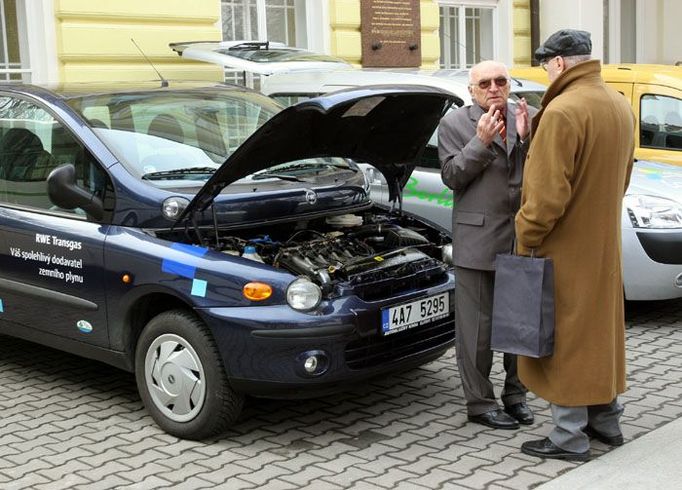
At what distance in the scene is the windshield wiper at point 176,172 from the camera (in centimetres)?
519

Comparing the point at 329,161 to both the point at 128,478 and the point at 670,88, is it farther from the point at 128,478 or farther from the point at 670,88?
the point at 670,88

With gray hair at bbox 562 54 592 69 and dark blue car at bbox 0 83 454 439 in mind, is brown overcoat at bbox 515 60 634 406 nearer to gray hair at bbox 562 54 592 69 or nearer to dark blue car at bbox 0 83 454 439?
gray hair at bbox 562 54 592 69

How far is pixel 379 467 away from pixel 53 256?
6.61 ft

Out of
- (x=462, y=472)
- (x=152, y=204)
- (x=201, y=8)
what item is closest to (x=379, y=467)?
(x=462, y=472)

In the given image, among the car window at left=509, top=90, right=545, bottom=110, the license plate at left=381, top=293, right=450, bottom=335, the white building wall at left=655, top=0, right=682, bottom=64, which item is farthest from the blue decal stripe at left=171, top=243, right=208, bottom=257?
the white building wall at left=655, top=0, right=682, bottom=64

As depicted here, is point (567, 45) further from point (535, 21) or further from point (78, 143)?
point (535, 21)

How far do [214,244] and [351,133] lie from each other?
918 mm

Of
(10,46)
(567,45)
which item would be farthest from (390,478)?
(10,46)

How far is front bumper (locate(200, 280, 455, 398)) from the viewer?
178 inches

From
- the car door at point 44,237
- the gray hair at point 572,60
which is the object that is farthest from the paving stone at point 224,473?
the gray hair at point 572,60

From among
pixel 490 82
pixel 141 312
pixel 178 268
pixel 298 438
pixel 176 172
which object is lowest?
pixel 298 438

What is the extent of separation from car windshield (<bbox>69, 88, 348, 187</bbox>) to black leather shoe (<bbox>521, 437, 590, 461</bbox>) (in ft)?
6.50

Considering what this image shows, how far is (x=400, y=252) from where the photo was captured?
512 centimetres

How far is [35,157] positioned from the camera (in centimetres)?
568
